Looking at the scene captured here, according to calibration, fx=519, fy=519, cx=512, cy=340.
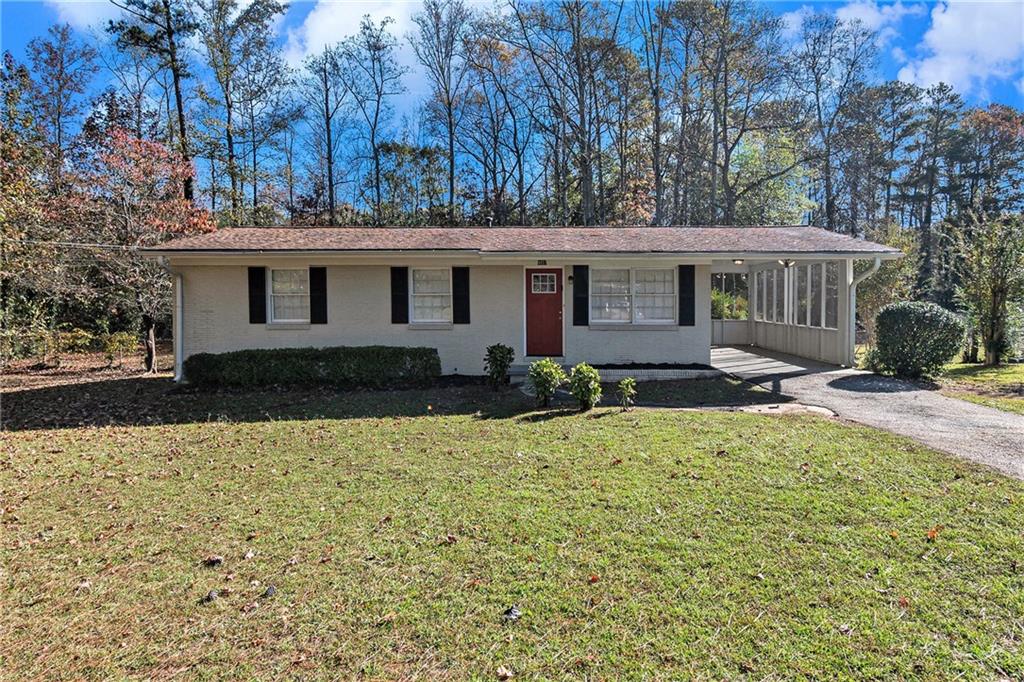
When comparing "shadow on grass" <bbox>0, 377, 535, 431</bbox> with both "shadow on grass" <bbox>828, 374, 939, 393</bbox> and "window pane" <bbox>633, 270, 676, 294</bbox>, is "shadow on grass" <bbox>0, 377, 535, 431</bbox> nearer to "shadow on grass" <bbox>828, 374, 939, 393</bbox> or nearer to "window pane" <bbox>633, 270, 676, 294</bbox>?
"window pane" <bbox>633, 270, 676, 294</bbox>

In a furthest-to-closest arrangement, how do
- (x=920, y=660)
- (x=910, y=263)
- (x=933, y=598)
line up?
(x=910, y=263) → (x=933, y=598) → (x=920, y=660)

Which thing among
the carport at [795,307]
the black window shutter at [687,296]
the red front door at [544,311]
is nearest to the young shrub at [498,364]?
the red front door at [544,311]

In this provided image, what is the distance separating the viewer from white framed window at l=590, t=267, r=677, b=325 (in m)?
11.8

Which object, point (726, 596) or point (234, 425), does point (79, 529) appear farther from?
point (726, 596)

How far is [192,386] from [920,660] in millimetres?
11942

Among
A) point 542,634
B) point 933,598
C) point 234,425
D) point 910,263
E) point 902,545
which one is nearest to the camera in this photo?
point 542,634

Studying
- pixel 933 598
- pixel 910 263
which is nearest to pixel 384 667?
pixel 933 598

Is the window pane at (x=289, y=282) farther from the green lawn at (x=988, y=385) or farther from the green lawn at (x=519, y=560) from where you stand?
the green lawn at (x=988, y=385)

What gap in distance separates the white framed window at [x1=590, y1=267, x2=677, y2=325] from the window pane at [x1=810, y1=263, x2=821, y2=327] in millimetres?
4255

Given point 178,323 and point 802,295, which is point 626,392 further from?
point 178,323

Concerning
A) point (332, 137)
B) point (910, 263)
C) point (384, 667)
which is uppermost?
point (332, 137)

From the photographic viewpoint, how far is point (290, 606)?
3.03m

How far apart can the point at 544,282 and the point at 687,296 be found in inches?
126

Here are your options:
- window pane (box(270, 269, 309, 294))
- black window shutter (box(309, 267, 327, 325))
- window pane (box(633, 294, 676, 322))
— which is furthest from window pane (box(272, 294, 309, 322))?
window pane (box(633, 294, 676, 322))
